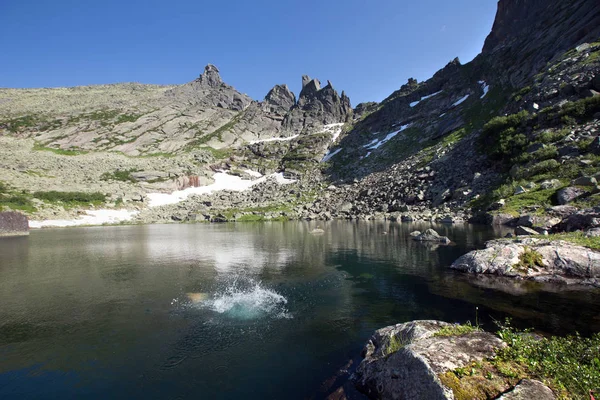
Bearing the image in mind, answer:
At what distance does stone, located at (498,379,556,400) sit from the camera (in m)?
5.34

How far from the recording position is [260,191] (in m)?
138

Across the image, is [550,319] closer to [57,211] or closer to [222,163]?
[57,211]

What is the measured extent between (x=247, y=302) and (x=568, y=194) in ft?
134

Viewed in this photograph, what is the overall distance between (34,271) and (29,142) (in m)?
208

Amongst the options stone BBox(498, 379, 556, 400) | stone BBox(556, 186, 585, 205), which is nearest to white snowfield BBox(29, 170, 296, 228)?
stone BBox(498, 379, 556, 400)

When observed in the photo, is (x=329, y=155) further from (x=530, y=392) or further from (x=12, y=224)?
(x=530, y=392)

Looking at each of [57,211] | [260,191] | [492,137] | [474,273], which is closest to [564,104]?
[492,137]

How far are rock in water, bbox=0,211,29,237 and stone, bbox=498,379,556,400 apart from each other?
88.4 meters

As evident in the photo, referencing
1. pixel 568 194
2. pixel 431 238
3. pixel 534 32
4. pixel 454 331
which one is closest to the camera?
pixel 454 331

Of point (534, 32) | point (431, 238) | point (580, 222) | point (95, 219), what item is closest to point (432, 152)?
point (534, 32)

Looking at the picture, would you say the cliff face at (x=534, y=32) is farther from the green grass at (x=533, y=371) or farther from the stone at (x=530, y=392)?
the stone at (x=530, y=392)

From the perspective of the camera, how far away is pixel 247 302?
59.7ft

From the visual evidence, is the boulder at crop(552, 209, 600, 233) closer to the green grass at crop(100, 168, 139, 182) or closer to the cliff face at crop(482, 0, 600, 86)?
the cliff face at crop(482, 0, 600, 86)

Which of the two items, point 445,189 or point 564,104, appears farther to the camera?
point 445,189
